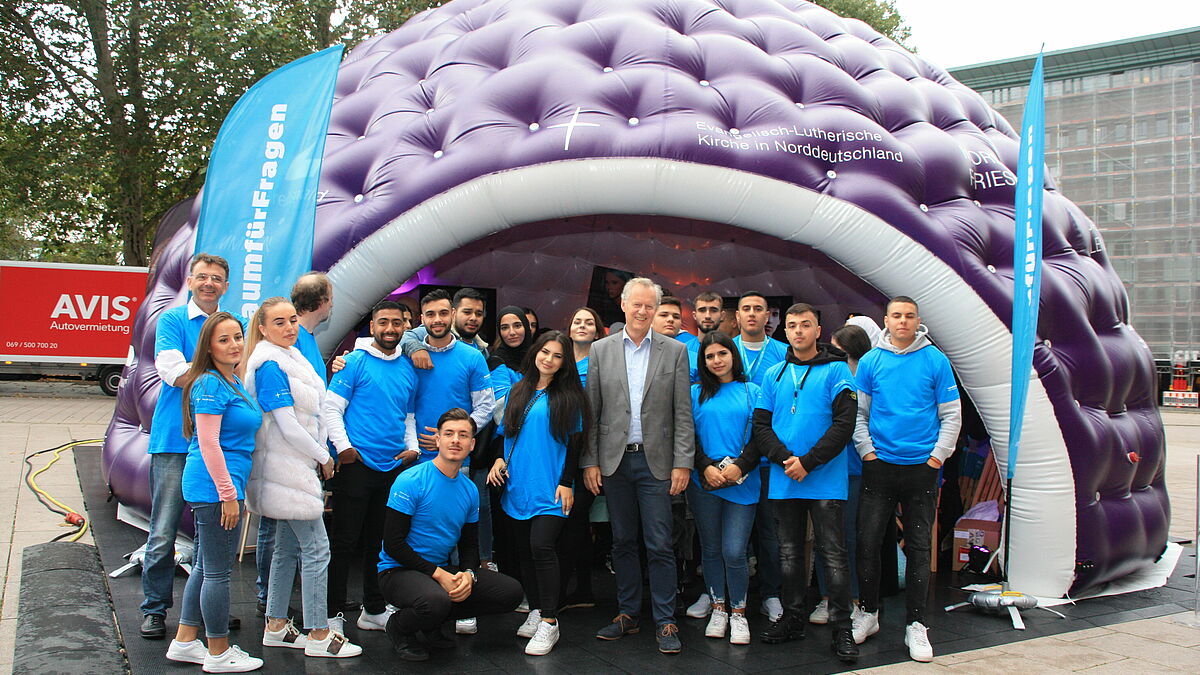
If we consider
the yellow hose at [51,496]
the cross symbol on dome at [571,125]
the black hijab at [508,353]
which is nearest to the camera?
the black hijab at [508,353]

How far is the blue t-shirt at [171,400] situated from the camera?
3336 millimetres

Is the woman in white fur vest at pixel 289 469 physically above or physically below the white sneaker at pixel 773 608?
above

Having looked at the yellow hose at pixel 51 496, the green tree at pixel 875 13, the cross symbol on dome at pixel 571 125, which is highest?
the green tree at pixel 875 13

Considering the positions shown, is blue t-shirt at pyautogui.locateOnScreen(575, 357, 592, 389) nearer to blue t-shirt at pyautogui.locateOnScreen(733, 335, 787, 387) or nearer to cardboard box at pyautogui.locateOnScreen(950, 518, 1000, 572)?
blue t-shirt at pyautogui.locateOnScreen(733, 335, 787, 387)

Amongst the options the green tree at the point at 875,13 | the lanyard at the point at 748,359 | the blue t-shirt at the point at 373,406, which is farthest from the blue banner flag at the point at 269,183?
the green tree at the point at 875,13

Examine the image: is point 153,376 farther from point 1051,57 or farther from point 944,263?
point 1051,57

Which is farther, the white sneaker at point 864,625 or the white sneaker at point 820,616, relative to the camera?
the white sneaker at point 820,616

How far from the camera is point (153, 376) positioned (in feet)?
16.2

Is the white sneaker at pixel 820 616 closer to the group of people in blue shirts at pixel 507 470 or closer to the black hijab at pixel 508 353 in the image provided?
the group of people in blue shirts at pixel 507 470

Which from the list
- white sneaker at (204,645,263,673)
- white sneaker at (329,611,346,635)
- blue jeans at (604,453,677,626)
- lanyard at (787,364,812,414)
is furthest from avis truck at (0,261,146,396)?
lanyard at (787,364,812,414)

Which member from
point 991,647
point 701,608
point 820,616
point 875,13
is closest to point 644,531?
point 701,608

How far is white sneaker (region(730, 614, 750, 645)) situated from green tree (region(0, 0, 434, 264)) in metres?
13.5

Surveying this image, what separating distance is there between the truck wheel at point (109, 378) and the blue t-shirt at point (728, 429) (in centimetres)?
1416

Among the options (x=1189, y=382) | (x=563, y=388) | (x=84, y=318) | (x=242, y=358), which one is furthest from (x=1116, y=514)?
(x=1189, y=382)
